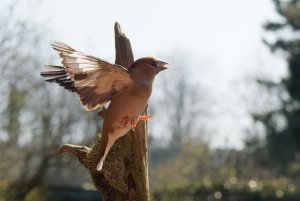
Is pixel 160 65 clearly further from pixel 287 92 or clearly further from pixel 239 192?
pixel 287 92

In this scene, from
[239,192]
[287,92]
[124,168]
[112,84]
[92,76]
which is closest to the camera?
[92,76]

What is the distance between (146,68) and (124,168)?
2.91ft

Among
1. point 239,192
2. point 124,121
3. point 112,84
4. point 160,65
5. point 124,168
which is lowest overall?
point 239,192

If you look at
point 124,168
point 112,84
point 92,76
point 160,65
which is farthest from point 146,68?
point 124,168

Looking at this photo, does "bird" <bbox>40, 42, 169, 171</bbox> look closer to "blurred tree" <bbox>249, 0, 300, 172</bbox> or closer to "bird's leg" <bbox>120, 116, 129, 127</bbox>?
"bird's leg" <bbox>120, 116, 129, 127</bbox>

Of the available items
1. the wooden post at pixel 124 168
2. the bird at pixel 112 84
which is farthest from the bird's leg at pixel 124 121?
the wooden post at pixel 124 168

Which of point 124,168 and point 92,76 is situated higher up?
point 92,76

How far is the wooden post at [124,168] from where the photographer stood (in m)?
4.06

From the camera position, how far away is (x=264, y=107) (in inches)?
1110

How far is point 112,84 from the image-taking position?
353 cm

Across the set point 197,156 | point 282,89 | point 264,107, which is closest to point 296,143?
point 282,89

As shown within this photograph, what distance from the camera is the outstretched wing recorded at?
3.34 metres

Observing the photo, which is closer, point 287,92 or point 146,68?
point 146,68

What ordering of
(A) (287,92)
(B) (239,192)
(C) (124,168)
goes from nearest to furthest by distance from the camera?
(C) (124,168)
(B) (239,192)
(A) (287,92)
